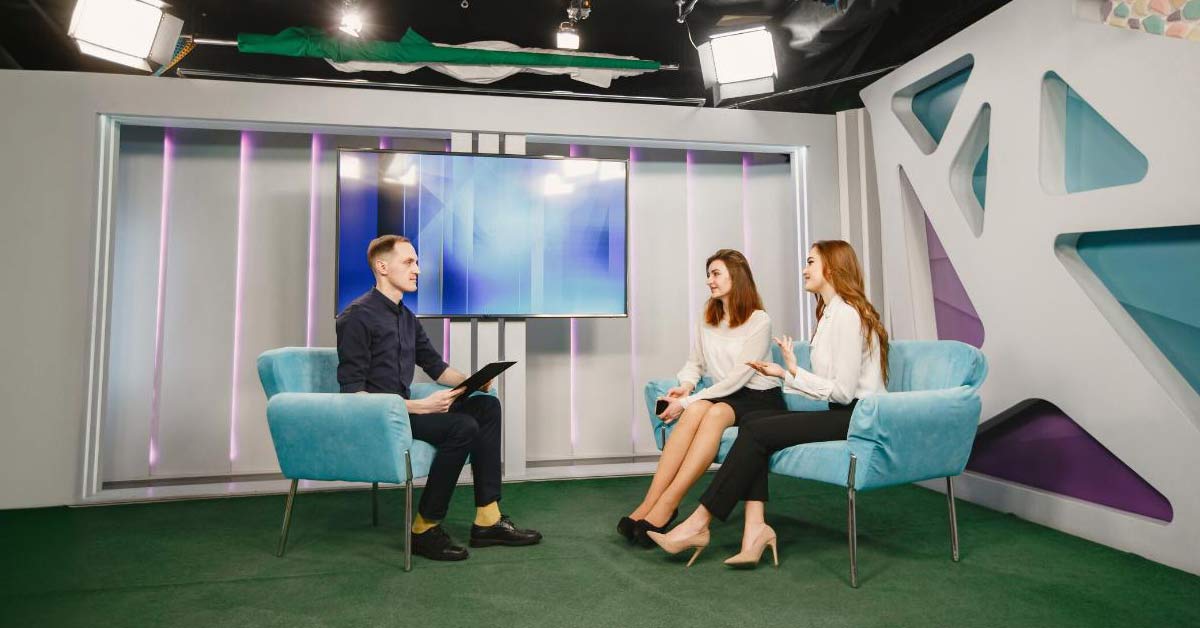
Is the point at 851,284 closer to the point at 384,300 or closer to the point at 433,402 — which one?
the point at 433,402

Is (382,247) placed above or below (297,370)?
above

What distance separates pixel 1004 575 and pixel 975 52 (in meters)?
2.30

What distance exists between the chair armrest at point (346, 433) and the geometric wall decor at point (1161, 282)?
106 inches

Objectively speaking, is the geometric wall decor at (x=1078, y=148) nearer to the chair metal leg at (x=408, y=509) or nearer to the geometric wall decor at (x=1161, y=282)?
the geometric wall decor at (x=1161, y=282)

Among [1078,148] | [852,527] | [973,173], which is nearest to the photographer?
[852,527]

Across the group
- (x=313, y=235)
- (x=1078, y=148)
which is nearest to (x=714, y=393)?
(x=1078, y=148)

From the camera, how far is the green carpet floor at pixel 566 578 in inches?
81.1

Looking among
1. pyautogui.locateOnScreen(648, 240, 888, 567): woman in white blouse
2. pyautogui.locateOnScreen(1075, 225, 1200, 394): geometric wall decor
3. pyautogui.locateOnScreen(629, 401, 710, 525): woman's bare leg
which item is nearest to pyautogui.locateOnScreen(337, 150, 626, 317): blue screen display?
pyautogui.locateOnScreen(629, 401, 710, 525): woman's bare leg

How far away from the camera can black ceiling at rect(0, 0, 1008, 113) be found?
3.90 meters

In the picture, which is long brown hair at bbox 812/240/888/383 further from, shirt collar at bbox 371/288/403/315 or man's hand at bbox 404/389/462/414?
shirt collar at bbox 371/288/403/315

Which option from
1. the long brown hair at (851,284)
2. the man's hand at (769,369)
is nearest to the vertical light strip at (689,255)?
the long brown hair at (851,284)

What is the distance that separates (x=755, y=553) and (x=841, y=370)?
72 centimetres

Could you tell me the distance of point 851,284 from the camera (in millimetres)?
2707

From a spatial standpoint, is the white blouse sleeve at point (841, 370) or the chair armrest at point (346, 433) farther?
the white blouse sleeve at point (841, 370)
